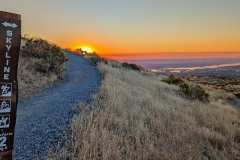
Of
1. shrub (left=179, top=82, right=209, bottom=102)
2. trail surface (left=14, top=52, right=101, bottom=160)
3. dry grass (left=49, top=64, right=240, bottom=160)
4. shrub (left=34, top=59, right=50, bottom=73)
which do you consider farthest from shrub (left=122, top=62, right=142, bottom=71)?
dry grass (left=49, top=64, right=240, bottom=160)

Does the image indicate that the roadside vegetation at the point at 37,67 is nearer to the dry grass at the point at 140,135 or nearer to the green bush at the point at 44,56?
the green bush at the point at 44,56

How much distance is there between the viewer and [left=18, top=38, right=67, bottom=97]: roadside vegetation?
14961 mm

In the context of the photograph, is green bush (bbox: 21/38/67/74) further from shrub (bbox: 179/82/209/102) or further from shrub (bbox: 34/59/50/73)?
shrub (bbox: 179/82/209/102)

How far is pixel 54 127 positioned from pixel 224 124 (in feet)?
21.8

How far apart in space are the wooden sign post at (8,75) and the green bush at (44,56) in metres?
15.0

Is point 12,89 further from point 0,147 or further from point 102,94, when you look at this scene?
point 102,94

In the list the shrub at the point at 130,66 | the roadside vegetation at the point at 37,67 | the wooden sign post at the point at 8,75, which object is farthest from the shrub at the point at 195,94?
the shrub at the point at 130,66

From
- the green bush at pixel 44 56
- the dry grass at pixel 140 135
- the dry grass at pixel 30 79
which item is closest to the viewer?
the dry grass at pixel 140 135

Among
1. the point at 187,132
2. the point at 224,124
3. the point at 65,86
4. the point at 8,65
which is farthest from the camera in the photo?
the point at 65,86

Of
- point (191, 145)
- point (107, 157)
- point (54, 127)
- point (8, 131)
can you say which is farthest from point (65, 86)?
point (8, 131)

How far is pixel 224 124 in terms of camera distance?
11164 millimetres

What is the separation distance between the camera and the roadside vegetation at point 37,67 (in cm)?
1496

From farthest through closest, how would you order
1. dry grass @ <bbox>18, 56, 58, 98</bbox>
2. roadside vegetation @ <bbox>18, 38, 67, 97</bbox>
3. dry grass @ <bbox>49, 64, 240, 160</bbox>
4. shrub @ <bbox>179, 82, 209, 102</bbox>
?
shrub @ <bbox>179, 82, 209, 102</bbox>
roadside vegetation @ <bbox>18, 38, 67, 97</bbox>
dry grass @ <bbox>18, 56, 58, 98</bbox>
dry grass @ <bbox>49, 64, 240, 160</bbox>

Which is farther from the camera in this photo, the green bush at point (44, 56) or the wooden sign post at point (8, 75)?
the green bush at point (44, 56)
